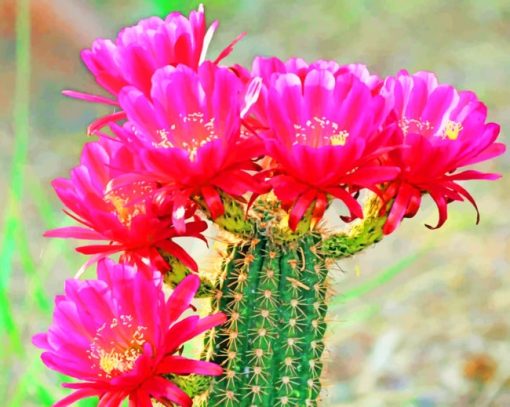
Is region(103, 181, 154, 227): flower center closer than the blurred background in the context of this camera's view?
Yes

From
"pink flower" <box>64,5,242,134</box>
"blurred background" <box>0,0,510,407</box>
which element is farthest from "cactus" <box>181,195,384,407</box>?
"blurred background" <box>0,0,510,407</box>

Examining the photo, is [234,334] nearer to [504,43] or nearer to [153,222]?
[153,222]

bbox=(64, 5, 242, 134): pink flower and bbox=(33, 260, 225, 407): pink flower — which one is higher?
bbox=(64, 5, 242, 134): pink flower

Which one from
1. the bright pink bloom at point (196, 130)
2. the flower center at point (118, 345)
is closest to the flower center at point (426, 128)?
the bright pink bloom at point (196, 130)

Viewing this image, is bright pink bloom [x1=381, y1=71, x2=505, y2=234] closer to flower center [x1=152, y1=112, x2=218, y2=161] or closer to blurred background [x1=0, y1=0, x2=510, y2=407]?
flower center [x1=152, y1=112, x2=218, y2=161]

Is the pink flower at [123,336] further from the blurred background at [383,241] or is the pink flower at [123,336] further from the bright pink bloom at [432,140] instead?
the blurred background at [383,241]

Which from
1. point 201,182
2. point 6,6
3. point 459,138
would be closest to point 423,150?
point 459,138

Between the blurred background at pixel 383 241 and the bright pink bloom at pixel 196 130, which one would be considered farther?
the blurred background at pixel 383 241

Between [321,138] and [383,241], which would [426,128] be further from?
[383,241]
